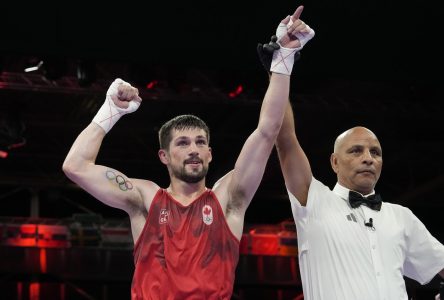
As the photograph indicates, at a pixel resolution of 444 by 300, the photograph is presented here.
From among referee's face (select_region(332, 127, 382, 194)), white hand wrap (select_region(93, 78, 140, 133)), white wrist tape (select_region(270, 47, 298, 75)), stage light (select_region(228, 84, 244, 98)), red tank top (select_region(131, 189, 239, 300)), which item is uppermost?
stage light (select_region(228, 84, 244, 98))

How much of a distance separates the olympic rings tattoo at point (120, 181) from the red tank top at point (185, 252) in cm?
12

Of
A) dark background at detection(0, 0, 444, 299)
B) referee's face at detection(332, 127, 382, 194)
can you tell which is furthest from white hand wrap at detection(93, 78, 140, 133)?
dark background at detection(0, 0, 444, 299)

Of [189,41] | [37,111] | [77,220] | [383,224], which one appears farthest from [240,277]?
[383,224]

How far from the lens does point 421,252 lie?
4.14 m

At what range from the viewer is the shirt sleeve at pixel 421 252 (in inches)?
162

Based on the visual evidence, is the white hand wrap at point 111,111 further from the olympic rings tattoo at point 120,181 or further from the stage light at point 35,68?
the stage light at point 35,68

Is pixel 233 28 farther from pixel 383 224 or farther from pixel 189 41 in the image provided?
pixel 383 224

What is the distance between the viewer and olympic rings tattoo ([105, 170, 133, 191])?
365cm

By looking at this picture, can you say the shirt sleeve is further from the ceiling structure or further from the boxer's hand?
the ceiling structure

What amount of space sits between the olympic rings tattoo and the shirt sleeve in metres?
1.34

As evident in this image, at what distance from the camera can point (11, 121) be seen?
9.14m

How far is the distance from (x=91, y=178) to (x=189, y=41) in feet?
9.11

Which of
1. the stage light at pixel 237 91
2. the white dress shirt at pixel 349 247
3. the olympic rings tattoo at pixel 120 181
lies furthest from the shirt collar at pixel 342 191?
the stage light at pixel 237 91

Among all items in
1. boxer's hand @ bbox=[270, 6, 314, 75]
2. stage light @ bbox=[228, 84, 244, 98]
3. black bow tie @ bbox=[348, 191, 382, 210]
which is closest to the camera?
boxer's hand @ bbox=[270, 6, 314, 75]
